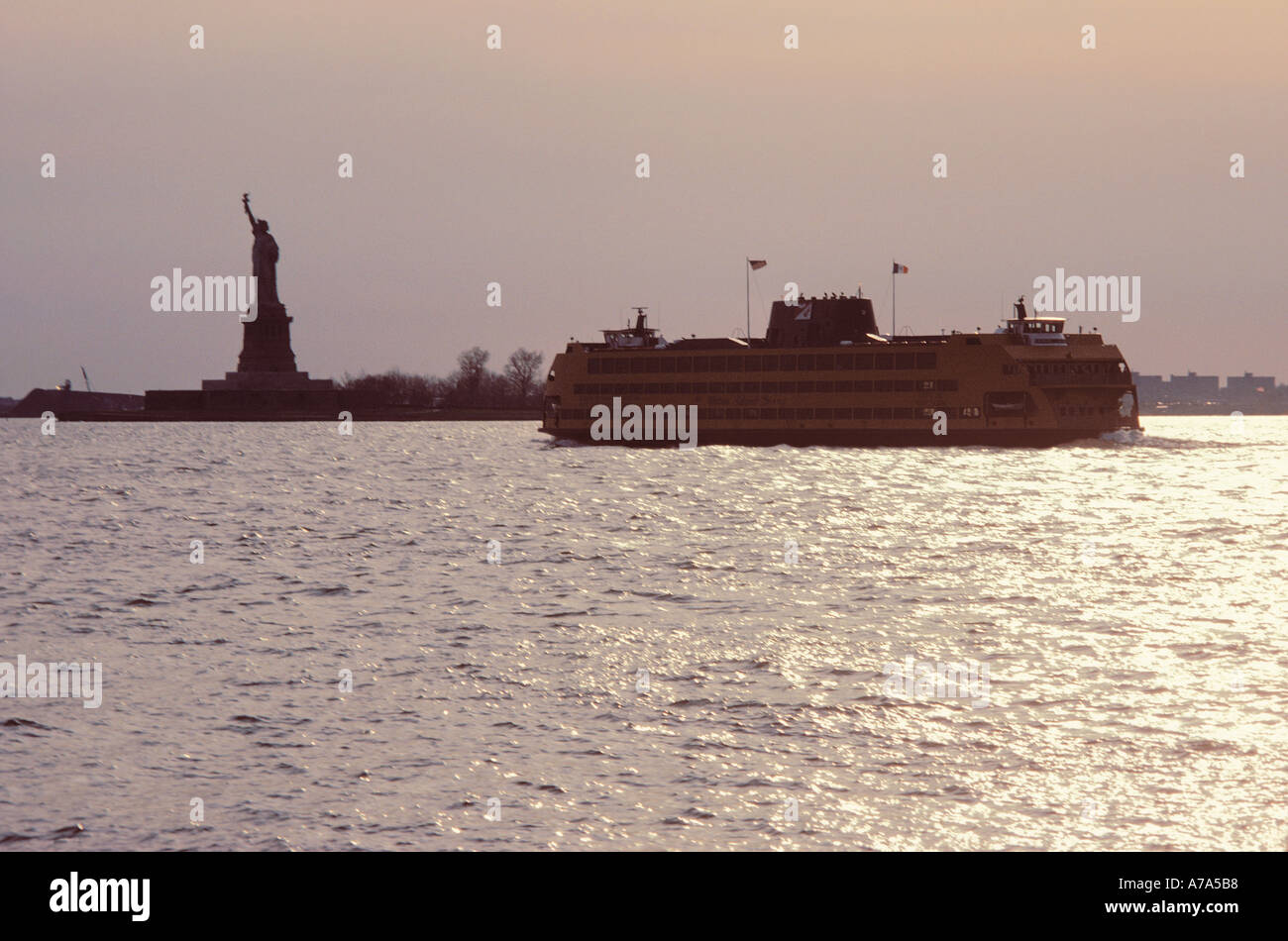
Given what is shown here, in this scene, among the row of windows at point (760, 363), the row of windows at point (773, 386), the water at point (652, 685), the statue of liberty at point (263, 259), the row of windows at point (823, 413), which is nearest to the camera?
the water at point (652, 685)

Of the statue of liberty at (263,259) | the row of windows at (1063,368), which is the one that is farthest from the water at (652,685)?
the statue of liberty at (263,259)

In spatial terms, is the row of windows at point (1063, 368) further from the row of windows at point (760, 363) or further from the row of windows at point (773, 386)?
the row of windows at point (760, 363)

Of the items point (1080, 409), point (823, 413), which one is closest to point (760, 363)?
point (823, 413)

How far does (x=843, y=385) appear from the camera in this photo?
10369 centimetres

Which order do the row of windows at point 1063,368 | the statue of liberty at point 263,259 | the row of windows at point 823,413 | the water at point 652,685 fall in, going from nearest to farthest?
the water at point 652,685
the row of windows at point 1063,368
the row of windows at point 823,413
the statue of liberty at point 263,259

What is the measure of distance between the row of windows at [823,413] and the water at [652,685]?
184 feet

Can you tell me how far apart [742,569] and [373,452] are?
82.3 metres

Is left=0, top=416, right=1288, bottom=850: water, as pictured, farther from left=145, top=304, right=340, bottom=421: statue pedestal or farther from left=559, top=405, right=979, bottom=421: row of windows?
left=145, top=304, right=340, bottom=421: statue pedestal

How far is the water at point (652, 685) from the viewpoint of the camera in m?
11.7

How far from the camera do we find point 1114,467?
77812 mm

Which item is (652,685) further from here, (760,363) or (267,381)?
(267,381)

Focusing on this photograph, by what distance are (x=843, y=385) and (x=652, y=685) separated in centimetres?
8820

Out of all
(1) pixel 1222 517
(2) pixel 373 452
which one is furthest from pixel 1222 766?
(2) pixel 373 452

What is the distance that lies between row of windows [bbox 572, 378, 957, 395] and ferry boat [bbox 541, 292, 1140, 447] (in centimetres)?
8
